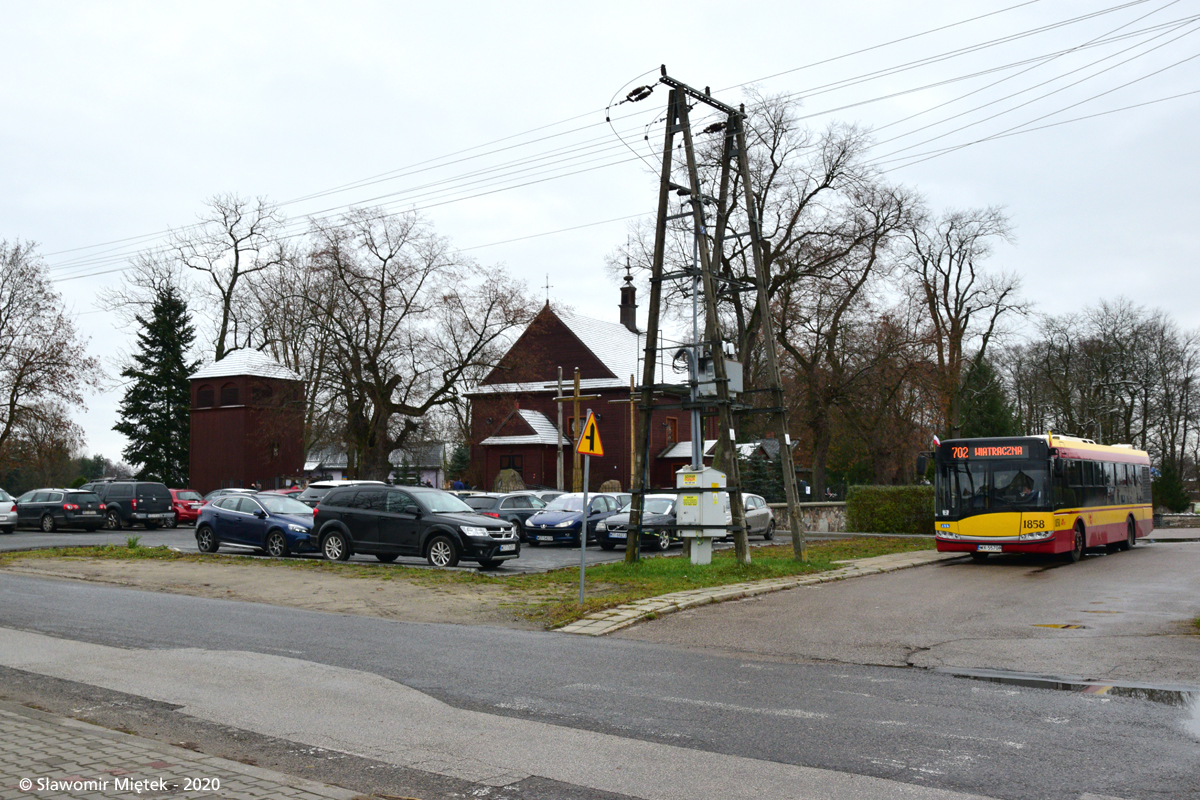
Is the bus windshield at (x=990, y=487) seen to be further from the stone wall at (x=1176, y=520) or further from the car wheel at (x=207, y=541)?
the stone wall at (x=1176, y=520)

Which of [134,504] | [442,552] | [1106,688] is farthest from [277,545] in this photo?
[1106,688]

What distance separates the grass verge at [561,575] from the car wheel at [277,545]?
1.14 metres

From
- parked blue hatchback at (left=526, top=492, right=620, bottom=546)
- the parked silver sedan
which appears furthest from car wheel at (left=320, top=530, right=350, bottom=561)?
the parked silver sedan

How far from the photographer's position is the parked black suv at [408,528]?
1941cm

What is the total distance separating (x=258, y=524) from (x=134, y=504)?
1497 cm

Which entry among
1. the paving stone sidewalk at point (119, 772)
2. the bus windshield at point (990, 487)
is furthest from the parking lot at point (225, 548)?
the paving stone sidewalk at point (119, 772)

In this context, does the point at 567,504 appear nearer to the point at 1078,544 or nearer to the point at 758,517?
the point at 758,517

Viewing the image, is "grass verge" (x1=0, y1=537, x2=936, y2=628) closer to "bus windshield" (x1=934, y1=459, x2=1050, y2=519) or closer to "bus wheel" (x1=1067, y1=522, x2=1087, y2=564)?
"bus windshield" (x1=934, y1=459, x2=1050, y2=519)

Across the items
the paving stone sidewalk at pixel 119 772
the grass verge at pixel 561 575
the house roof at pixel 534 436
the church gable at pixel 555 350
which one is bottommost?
the grass verge at pixel 561 575

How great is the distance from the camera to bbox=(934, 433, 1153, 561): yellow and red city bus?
21500 mm

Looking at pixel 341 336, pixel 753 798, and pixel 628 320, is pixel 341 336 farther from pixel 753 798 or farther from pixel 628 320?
pixel 753 798

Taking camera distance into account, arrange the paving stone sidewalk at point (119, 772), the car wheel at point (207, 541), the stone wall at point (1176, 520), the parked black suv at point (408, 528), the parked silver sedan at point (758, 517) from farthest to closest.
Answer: the stone wall at point (1176, 520) → the parked silver sedan at point (758, 517) → the car wheel at point (207, 541) → the parked black suv at point (408, 528) → the paving stone sidewalk at point (119, 772)

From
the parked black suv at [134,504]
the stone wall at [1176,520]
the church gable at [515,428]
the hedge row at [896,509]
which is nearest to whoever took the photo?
the hedge row at [896,509]

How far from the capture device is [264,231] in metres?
57.1
